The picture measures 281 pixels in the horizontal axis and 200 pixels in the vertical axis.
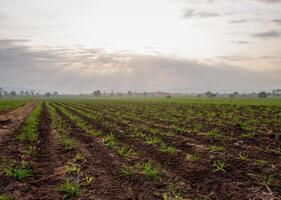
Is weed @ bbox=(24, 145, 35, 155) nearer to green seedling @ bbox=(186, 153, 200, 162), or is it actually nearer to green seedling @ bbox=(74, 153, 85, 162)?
green seedling @ bbox=(74, 153, 85, 162)

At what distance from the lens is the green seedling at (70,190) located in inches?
280

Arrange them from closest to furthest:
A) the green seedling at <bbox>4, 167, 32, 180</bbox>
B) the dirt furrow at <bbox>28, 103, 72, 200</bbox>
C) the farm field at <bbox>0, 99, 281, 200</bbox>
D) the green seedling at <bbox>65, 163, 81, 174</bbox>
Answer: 1. the farm field at <bbox>0, 99, 281, 200</bbox>
2. the dirt furrow at <bbox>28, 103, 72, 200</bbox>
3. the green seedling at <bbox>4, 167, 32, 180</bbox>
4. the green seedling at <bbox>65, 163, 81, 174</bbox>

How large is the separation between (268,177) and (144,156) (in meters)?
4.42

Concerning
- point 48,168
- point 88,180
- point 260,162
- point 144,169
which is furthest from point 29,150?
point 260,162

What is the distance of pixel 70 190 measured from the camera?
730 cm

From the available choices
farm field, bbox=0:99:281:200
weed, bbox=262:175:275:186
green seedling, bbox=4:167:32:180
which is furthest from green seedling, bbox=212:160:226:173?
green seedling, bbox=4:167:32:180

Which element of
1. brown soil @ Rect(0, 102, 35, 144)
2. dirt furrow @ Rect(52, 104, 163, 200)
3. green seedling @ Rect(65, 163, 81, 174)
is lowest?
brown soil @ Rect(0, 102, 35, 144)

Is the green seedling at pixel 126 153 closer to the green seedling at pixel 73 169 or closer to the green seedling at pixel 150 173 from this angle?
the green seedling at pixel 73 169

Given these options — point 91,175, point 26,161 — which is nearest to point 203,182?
point 91,175

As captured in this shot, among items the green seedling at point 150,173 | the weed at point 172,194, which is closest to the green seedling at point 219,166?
the green seedling at point 150,173

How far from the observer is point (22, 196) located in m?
7.10

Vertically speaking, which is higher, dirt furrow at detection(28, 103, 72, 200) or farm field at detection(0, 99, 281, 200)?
farm field at detection(0, 99, 281, 200)

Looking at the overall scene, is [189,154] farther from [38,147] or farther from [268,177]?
[38,147]

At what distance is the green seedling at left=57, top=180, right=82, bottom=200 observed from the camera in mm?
7102
